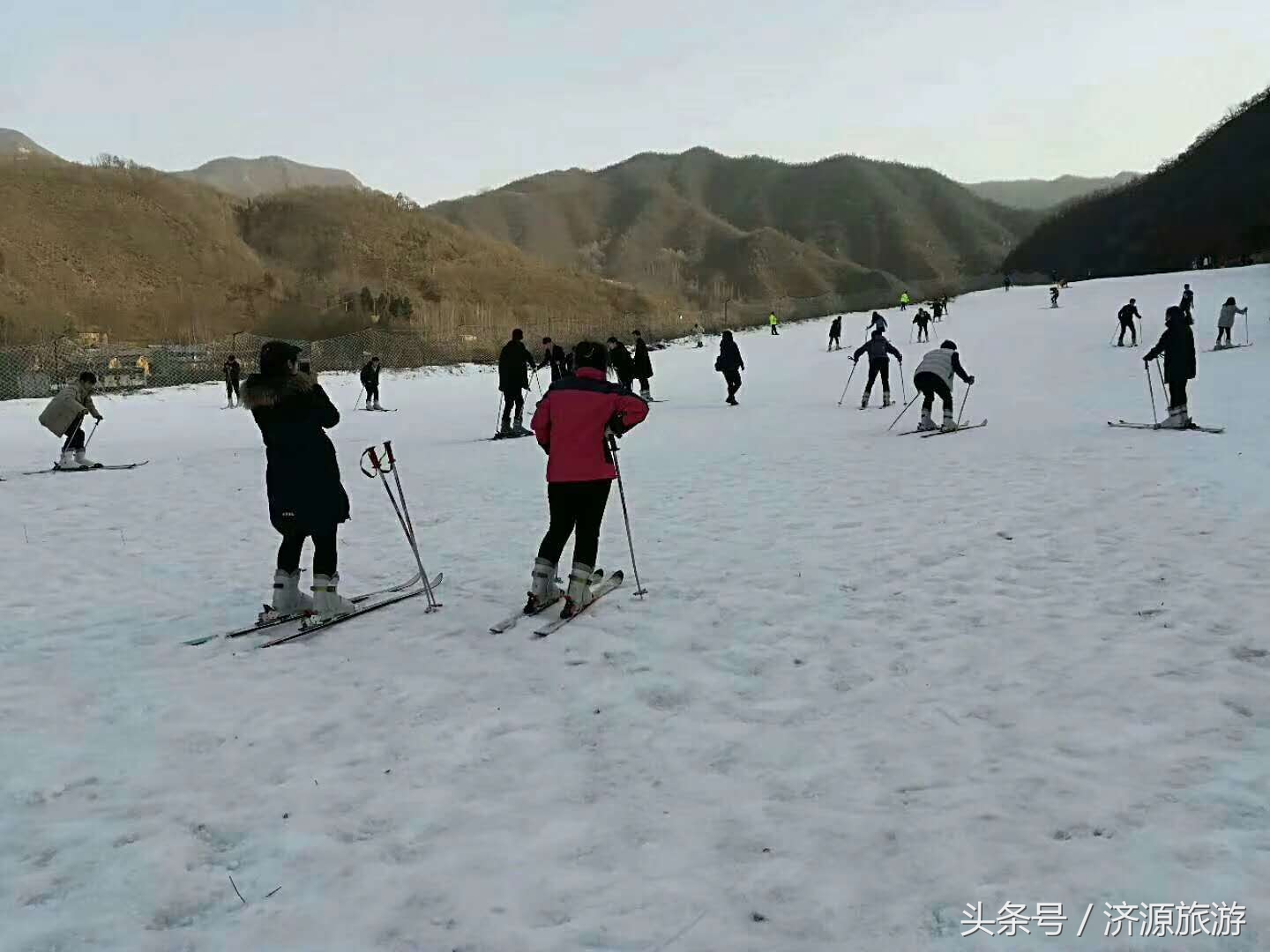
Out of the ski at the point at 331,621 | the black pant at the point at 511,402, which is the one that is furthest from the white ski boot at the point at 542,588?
the black pant at the point at 511,402

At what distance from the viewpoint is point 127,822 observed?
3.40 metres

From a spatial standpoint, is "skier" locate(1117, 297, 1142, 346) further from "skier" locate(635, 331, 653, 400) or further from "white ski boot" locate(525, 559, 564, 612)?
"white ski boot" locate(525, 559, 564, 612)

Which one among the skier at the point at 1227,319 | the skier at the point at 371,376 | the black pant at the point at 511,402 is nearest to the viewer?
the black pant at the point at 511,402

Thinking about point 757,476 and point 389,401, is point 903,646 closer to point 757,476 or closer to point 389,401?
point 757,476

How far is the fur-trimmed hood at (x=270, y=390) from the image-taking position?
17.1 ft

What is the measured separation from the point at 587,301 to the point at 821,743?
439 feet

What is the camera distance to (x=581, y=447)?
18.0ft

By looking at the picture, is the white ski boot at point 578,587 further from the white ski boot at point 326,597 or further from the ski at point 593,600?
the white ski boot at point 326,597

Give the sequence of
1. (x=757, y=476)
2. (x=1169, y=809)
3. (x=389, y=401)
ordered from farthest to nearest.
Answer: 1. (x=389, y=401)
2. (x=757, y=476)
3. (x=1169, y=809)

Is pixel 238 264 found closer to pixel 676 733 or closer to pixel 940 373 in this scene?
pixel 940 373

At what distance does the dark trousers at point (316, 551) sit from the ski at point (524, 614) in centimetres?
116

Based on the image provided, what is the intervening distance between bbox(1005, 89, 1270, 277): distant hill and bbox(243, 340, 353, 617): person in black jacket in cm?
10333

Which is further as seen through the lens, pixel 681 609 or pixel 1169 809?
pixel 681 609

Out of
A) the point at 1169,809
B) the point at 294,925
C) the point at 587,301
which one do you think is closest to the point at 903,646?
the point at 1169,809
